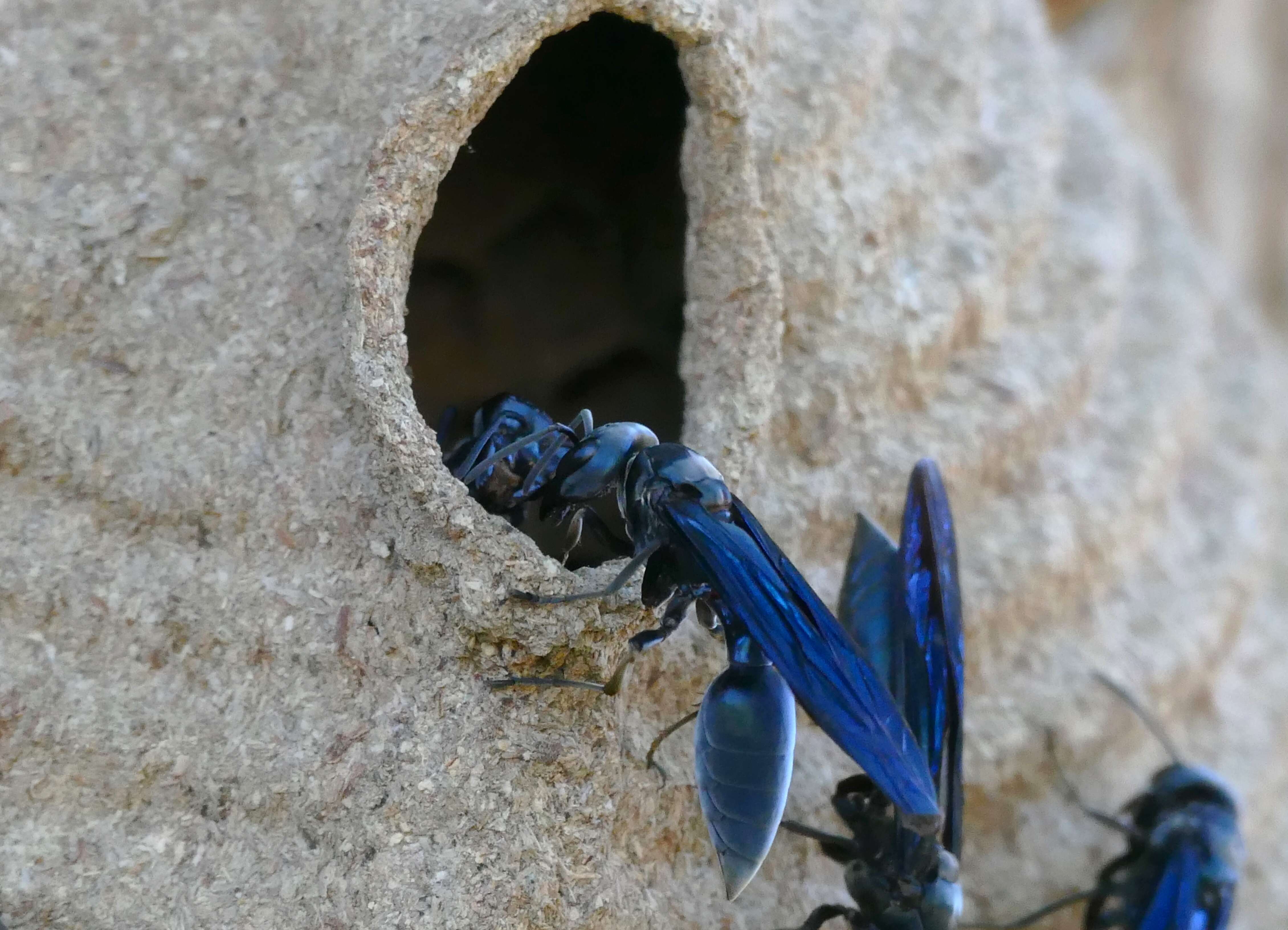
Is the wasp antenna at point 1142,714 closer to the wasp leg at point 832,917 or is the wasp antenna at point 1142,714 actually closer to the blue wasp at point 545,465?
the wasp leg at point 832,917

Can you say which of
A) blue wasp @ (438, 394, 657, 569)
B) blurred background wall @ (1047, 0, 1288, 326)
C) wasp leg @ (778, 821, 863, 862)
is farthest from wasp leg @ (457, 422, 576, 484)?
blurred background wall @ (1047, 0, 1288, 326)

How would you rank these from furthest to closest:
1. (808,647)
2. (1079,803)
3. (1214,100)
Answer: (1214,100)
(1079,803)
(808,647)

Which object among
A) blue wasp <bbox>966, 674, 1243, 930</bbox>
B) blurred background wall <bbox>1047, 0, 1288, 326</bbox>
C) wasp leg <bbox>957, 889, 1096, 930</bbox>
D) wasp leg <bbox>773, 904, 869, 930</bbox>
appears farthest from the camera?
blurred background wall <bbox>1047, 0, 1288, 326</bbox>

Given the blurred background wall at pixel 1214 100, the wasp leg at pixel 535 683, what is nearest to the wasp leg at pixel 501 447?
the wasp leg at pixel 535 683

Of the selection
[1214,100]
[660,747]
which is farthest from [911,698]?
[1214,100]

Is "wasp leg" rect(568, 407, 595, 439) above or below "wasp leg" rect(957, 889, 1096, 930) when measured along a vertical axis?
above

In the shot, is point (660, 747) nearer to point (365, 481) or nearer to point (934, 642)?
point (934, 642)

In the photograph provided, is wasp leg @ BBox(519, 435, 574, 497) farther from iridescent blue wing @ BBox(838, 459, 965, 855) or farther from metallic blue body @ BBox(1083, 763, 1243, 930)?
metallic blue body @ BBox(1083, 763, 1243, 930)
